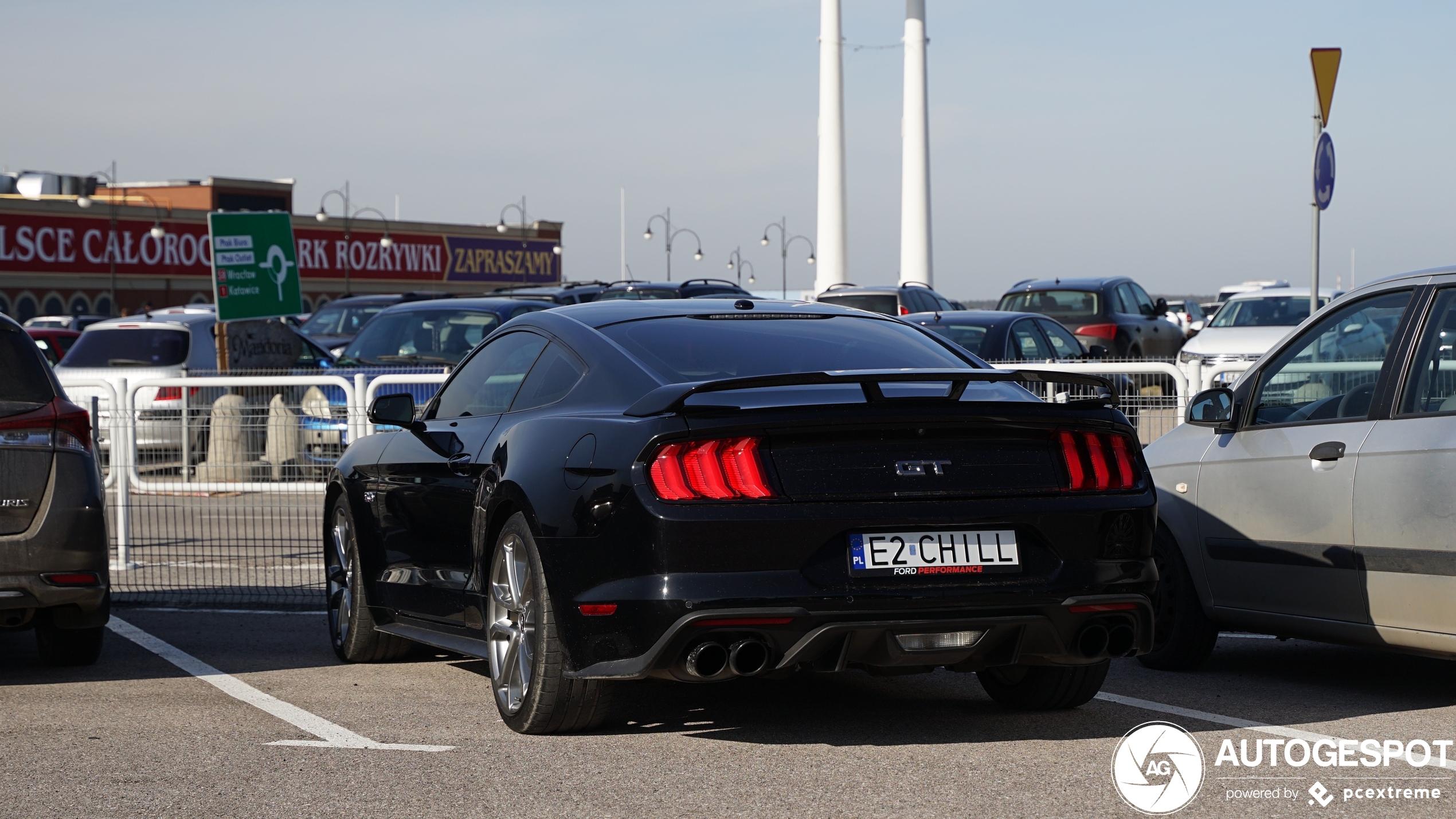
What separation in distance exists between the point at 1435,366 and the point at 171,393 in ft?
26.1

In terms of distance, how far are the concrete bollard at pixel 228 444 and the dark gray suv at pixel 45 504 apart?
3.59 meters

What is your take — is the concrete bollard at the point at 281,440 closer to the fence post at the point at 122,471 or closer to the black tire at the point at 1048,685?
the fence post at the point at 122,471

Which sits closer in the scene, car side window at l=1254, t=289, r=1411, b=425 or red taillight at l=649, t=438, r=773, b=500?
red taillight at l=649, t=438, r=773, b=500

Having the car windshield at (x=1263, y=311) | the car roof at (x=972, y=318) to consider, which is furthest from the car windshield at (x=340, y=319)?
the car windshield at (x=1263, y=311)

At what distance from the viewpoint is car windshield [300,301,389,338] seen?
2488 cm

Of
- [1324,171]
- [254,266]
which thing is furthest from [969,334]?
[254,266]

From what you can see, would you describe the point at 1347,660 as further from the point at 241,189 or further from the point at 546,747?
the point at 241,189

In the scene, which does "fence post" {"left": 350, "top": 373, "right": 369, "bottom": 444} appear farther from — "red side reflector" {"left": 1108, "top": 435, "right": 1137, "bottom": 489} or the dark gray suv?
"red side reflector" {"left": 1108, "top": 435, "right": 1137, "bottom": 489}

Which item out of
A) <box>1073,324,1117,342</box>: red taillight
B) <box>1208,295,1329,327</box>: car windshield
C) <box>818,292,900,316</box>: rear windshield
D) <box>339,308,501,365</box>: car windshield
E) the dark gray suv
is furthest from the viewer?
<box>1073,324,1117,342</box>: red taillight

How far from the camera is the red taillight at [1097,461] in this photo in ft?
17.5

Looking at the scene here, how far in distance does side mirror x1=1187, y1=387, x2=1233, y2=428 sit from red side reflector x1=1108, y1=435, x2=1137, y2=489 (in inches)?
57.8

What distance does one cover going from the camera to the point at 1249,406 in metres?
6.82

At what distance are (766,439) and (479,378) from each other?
2.02 meters

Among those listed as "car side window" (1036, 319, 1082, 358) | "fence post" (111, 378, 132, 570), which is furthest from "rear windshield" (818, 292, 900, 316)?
"fence post" (111, 378, 132, 570)
